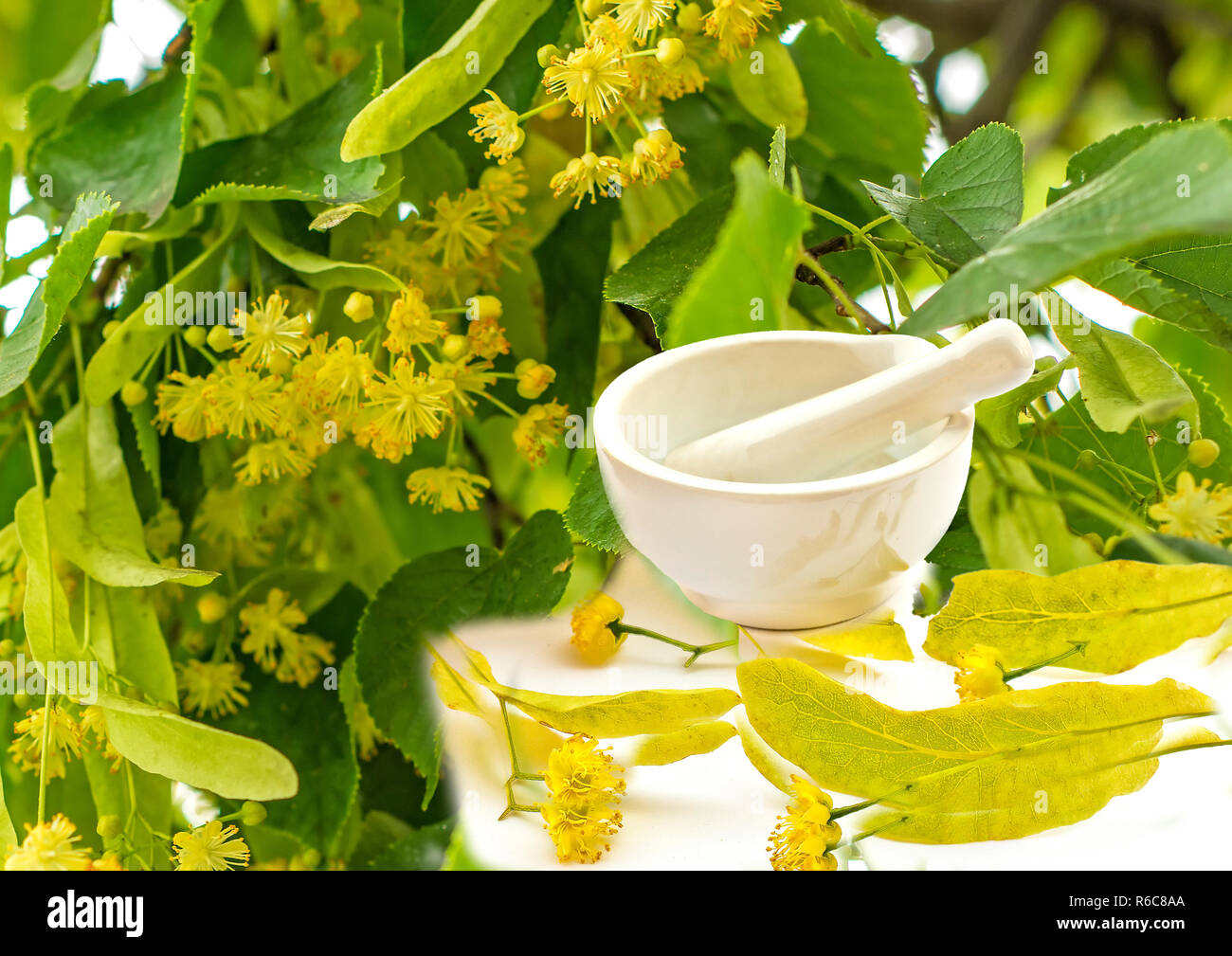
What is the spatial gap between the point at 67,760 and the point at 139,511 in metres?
0.13

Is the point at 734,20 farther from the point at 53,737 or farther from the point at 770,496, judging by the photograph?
the point at 53,737

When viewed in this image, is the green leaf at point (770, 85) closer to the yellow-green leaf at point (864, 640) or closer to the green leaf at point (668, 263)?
the green leaf at point (668, 263)

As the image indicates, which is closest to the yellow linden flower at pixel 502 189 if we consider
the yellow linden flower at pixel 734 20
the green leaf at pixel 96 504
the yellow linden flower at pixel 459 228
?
the yellow linden flower at pixel 459 228

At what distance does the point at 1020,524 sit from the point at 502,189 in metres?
0.28

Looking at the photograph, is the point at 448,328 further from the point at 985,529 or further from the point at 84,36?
the point at 84,36

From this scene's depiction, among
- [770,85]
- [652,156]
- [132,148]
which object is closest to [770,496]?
[652,156]

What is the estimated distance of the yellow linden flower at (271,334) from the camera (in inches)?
19.0

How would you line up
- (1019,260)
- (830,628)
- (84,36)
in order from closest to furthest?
(1019,260) < (830,628) < (84,36)

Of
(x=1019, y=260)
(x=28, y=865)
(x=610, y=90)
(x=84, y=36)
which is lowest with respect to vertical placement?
(x=28, y=865)

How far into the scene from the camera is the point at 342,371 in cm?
48

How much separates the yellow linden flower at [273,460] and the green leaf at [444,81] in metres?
0.14

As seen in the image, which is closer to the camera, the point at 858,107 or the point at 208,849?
the point at 208,849

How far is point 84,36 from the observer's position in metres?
0.71

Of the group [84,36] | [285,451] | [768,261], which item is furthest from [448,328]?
[84,36]
